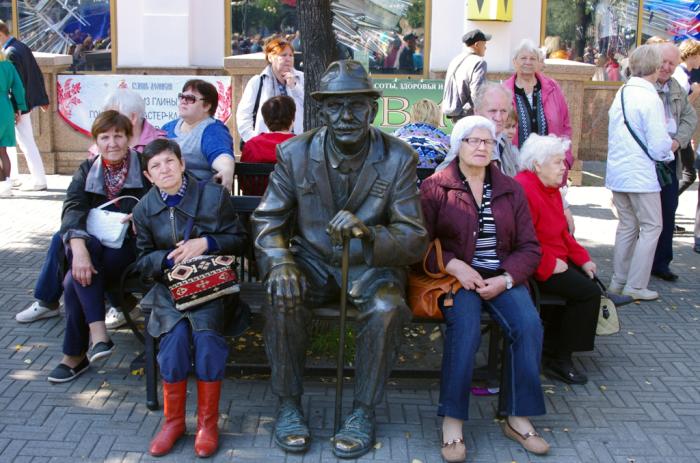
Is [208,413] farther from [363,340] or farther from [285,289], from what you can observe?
[363,340]

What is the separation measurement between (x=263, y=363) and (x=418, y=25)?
862cm

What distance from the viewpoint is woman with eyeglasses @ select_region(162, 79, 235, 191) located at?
17.6 feet

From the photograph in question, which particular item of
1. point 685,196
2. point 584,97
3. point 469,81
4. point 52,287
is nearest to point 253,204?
point 52,287

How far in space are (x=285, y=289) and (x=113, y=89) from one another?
7.95m

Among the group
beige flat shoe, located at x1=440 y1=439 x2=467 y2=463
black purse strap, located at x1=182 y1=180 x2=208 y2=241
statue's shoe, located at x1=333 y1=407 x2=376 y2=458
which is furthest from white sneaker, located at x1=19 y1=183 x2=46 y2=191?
beige flat shoe, located at x1=440 y1=439 x2=467 y2=463

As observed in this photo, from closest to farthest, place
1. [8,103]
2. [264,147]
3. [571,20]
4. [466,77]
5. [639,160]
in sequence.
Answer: [264,147]
[639,160]
[466,77]
[8,103]
[571,20]

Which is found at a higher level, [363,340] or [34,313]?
[363,340]

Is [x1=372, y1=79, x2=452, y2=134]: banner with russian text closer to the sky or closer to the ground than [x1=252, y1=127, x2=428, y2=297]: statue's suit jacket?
closer to the sky

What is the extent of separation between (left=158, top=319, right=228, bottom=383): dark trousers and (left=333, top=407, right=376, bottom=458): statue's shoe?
2.04ft

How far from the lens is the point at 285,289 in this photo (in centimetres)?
394

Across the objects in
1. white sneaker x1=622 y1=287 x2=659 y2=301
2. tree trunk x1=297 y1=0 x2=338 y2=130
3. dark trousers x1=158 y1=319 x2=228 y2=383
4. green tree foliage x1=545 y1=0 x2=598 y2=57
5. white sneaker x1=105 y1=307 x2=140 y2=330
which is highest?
green tree foliage x1=545 y1=0 x2=598 y2=57

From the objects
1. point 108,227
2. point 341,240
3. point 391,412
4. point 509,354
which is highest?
point 341,240

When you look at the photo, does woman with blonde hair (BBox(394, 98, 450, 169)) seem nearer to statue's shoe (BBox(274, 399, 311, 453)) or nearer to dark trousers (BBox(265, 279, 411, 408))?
dark trousers (BBox(265, 279, 411, 408))

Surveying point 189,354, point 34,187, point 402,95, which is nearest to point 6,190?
point 34,187
